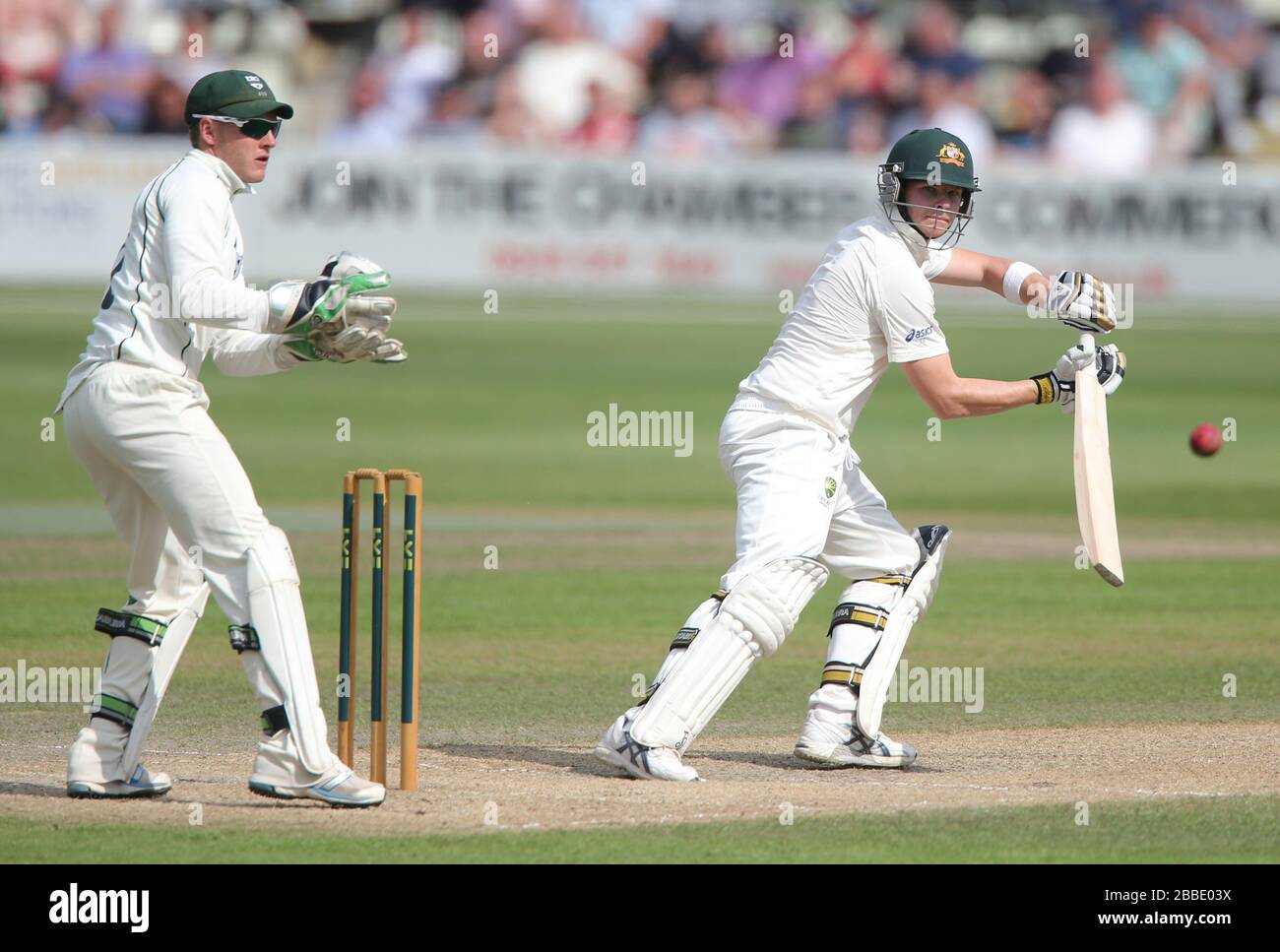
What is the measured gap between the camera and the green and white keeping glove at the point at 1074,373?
6449 mm

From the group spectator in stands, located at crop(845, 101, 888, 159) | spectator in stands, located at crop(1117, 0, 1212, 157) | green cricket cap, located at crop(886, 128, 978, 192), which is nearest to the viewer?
green cricket cap, located at crop(886, 128, 978, 192)

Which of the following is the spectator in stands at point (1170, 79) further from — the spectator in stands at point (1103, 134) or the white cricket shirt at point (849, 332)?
the white cricket shirt at point (849, 332)

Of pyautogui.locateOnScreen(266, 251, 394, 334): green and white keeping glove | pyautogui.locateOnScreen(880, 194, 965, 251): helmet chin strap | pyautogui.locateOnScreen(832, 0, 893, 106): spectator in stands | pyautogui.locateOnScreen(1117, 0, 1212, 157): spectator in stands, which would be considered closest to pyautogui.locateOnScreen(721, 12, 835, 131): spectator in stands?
pyautogui.locateOnScreen(832, 0, 893, 106): spectator in stands

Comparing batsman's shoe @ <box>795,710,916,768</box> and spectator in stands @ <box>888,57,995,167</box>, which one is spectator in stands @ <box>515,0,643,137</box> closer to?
spectator in stands @ <box>888,57,995,167</box>

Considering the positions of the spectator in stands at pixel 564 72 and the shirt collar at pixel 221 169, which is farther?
the spectator in stands at pixel 564 72

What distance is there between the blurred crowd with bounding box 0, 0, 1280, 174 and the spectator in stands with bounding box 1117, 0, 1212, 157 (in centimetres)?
3

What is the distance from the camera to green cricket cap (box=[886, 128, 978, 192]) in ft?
21.0

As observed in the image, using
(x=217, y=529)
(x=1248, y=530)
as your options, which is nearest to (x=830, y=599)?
(x=1248, y=530)

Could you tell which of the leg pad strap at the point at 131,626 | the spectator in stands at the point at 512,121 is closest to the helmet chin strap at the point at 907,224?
the leg pad strap at the point at 131,626

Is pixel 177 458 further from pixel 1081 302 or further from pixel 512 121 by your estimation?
pixel 512 121

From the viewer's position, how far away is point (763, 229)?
23.4 m

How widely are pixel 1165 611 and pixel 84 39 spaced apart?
19646 millimetres

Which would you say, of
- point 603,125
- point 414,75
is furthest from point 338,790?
point 414,75

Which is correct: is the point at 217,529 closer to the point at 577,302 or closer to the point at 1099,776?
the point at 1099,776
